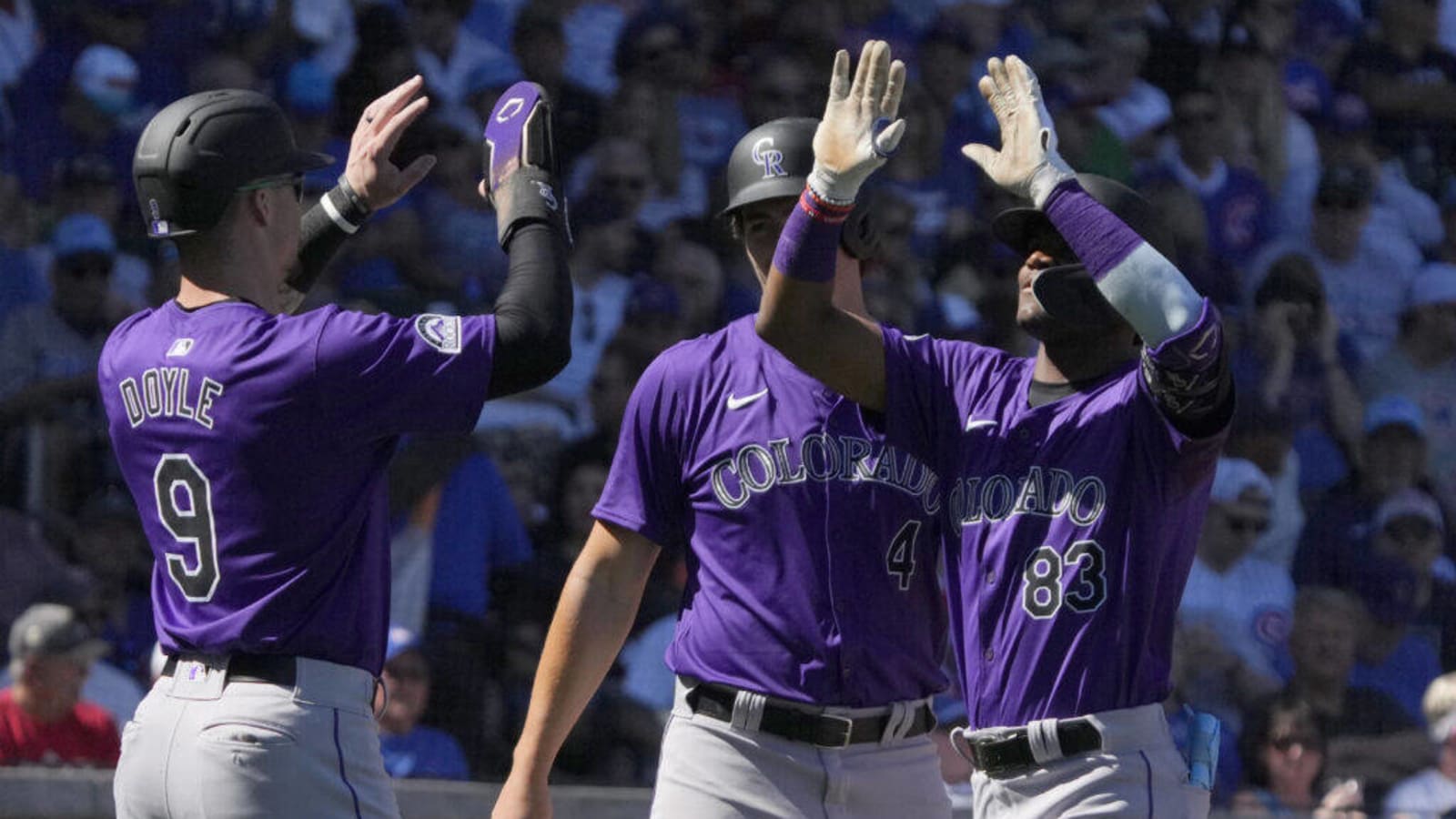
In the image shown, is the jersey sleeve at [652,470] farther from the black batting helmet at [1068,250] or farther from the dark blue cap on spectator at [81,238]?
the dark blue cap on spectator at [81,238]

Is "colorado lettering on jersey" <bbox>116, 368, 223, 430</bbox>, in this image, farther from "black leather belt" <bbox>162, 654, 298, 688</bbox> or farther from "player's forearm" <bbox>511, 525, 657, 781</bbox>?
"player's forearm" <bbox>511, 525, 657, 781</bbox>

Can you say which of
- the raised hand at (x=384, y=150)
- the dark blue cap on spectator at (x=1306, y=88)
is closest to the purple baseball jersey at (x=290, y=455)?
the raised hand at (x=384, y=150)

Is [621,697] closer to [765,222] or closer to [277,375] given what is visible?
[765,222]

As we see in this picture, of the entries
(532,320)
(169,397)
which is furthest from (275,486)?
(532,320)

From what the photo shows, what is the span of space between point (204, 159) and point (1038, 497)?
133cm

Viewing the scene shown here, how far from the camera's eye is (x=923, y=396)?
3.59 meters

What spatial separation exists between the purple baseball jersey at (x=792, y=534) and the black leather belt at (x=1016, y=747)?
0.79ft

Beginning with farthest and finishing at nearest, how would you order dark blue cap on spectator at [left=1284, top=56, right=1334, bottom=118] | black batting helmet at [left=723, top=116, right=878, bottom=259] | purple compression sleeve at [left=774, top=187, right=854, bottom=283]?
dark blue cap on spectator at [left=1284, top=56, right=1334, bottom=118] → black batting helmet at [left=723, top=116, right=878, bottom=259] → purple compression sleeve at [left=774, top=187, right=854, bottom=283]

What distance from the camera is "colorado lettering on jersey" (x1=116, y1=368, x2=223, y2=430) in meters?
3.07

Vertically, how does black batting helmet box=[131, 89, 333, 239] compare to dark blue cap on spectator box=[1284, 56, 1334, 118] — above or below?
below

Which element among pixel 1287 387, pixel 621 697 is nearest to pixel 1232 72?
pixel 1287 387

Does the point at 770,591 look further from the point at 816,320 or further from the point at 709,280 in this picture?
the point at 709,280

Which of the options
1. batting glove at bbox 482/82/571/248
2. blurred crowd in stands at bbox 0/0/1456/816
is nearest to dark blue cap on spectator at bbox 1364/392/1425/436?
blurred crowd in stands at bbox 0/0/1456/816

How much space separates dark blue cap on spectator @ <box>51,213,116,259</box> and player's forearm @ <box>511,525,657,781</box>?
286cm
